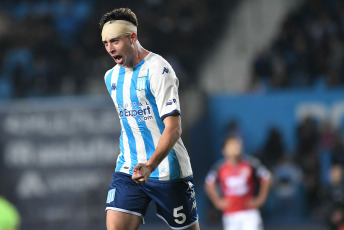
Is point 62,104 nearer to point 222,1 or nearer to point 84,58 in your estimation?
point 84,58

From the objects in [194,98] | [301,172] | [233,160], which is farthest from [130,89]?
[301,172]

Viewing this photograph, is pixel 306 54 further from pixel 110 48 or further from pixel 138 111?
pixel 110 48

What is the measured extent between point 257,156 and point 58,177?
12.0 feet

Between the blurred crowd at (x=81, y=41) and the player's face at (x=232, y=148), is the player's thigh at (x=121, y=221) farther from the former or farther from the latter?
the blurred crowd at (x=81, y=41)

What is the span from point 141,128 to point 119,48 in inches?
23.9

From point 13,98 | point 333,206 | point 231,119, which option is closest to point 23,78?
point 13,98

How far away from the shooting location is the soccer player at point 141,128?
5199 mm

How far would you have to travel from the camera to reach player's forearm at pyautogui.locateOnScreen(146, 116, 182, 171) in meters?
4.98

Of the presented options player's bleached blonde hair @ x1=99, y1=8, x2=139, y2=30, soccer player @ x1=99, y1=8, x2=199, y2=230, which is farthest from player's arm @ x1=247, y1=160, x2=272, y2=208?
player's bleached blonde hair @ x1=99, y1=8, x2=139, y2=30

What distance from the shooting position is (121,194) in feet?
17.9

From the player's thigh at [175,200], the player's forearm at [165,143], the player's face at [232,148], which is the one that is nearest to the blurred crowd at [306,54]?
the player's face at [232,148]

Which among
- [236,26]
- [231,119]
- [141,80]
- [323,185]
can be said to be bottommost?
[323,185]

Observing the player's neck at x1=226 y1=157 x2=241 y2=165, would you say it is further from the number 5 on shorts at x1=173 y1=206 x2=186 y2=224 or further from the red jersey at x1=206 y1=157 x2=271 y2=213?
the number 5 on shorts at x1=173 y1=206 x2=186 y2=224

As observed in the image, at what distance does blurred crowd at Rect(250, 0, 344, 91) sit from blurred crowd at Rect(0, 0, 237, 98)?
1.44 metres
